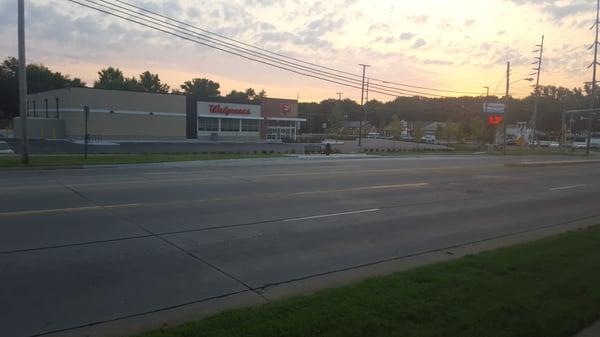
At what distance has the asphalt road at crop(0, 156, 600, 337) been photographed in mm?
5598

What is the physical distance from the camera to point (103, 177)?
57.0 ft

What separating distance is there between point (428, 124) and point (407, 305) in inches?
5959

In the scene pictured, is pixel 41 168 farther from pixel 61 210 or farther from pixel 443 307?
pixel 443 307

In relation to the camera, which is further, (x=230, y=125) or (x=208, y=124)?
(x=230, y=125)

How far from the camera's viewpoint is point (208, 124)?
6278 centimetres

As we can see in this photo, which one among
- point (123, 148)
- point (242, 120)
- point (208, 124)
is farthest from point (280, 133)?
point (123, 148)

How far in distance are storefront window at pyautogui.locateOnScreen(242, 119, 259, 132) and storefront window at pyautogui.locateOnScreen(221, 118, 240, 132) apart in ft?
3.47

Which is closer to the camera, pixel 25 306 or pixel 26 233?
pixel 25 306

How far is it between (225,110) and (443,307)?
6125 cm

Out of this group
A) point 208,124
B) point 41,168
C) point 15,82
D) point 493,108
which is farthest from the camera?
point 15,82

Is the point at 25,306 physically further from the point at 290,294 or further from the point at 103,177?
the point at 103,177

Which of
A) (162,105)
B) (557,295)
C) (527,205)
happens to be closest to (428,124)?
(162,105)

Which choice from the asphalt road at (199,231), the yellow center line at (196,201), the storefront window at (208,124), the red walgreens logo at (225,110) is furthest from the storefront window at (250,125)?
the yellow center line at (196,201)

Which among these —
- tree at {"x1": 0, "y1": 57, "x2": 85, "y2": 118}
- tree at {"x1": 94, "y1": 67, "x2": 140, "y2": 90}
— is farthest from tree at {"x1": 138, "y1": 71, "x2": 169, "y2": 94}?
tree at {"x1": 0, "y1": 57, "x2": 85, "y2": 118}
